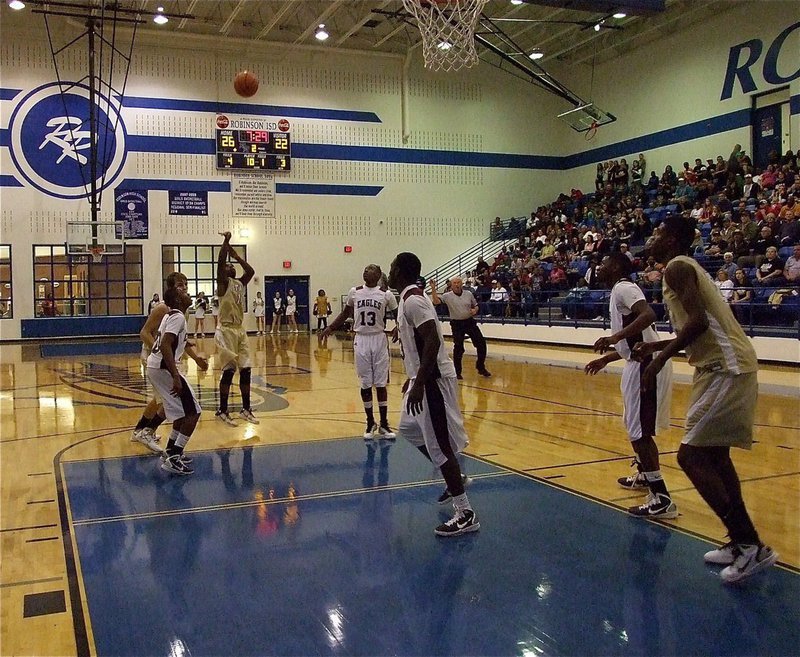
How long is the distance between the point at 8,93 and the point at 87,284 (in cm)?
600

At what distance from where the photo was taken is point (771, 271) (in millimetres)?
13172

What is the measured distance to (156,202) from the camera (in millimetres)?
23812

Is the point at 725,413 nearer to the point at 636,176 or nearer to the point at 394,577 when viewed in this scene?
the point at 394,577

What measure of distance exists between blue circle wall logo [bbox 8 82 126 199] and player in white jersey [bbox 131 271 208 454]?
1768cm

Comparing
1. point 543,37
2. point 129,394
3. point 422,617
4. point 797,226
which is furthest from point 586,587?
point 543,37

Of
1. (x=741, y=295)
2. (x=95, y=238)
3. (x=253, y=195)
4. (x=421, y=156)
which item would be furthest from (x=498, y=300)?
(x=95, y=238)

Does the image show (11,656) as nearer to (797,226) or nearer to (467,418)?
(467,418)

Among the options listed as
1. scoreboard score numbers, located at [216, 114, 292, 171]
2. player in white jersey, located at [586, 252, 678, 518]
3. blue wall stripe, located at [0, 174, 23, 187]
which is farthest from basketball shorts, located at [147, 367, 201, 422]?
scoreboard score numbers, located at [216, 114, 292, 171]

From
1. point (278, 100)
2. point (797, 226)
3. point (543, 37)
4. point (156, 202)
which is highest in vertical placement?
point (543, 37)

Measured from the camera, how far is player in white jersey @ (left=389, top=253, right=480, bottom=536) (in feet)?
13.9

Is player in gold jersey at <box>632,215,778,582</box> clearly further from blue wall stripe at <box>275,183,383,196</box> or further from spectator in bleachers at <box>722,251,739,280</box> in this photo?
blue wall stripe at <box>275,183,383,196</box>

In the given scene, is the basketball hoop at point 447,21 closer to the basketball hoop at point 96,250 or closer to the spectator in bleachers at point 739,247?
the spectator in bleachers at point 739,247

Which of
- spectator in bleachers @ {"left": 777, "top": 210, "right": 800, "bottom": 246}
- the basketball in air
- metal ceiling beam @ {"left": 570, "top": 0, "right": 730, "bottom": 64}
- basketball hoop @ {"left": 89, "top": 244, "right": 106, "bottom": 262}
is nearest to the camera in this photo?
→ spectator in bleachers @ {"left": 777, "top": 210, "right": 800, "bottom": 246}

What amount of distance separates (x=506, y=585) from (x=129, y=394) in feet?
26.7
